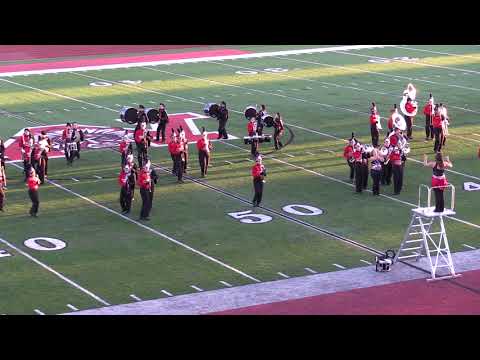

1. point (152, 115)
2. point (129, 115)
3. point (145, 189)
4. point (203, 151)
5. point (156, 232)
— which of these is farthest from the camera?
point (152, 115)

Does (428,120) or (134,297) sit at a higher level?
(428,120)

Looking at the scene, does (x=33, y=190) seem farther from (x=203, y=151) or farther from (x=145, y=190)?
(x=203, y=151)

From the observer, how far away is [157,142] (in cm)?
3584

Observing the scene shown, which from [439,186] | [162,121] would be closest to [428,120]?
[162,121]

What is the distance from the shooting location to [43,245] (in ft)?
81.5

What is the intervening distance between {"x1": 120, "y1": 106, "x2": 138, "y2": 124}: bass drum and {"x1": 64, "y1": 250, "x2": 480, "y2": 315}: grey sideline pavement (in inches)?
510

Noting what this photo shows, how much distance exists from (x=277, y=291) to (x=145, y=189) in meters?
6.06

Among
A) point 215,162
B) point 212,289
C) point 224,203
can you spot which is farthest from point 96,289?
point 215,162

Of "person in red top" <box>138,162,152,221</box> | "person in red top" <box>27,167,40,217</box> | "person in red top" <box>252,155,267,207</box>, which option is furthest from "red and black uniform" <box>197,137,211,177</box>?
"person in red top" <box>27,167,40,217</box>

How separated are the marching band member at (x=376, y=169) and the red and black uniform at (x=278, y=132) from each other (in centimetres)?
540

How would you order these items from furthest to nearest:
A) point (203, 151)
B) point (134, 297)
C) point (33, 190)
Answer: point (203, 151)
point (33, 190)
point (134, 297)

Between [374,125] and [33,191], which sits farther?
[374,125]

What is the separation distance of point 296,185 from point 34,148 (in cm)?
697

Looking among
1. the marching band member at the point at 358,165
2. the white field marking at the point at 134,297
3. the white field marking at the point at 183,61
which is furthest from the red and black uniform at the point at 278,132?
the white field marking at the point at 183,61
